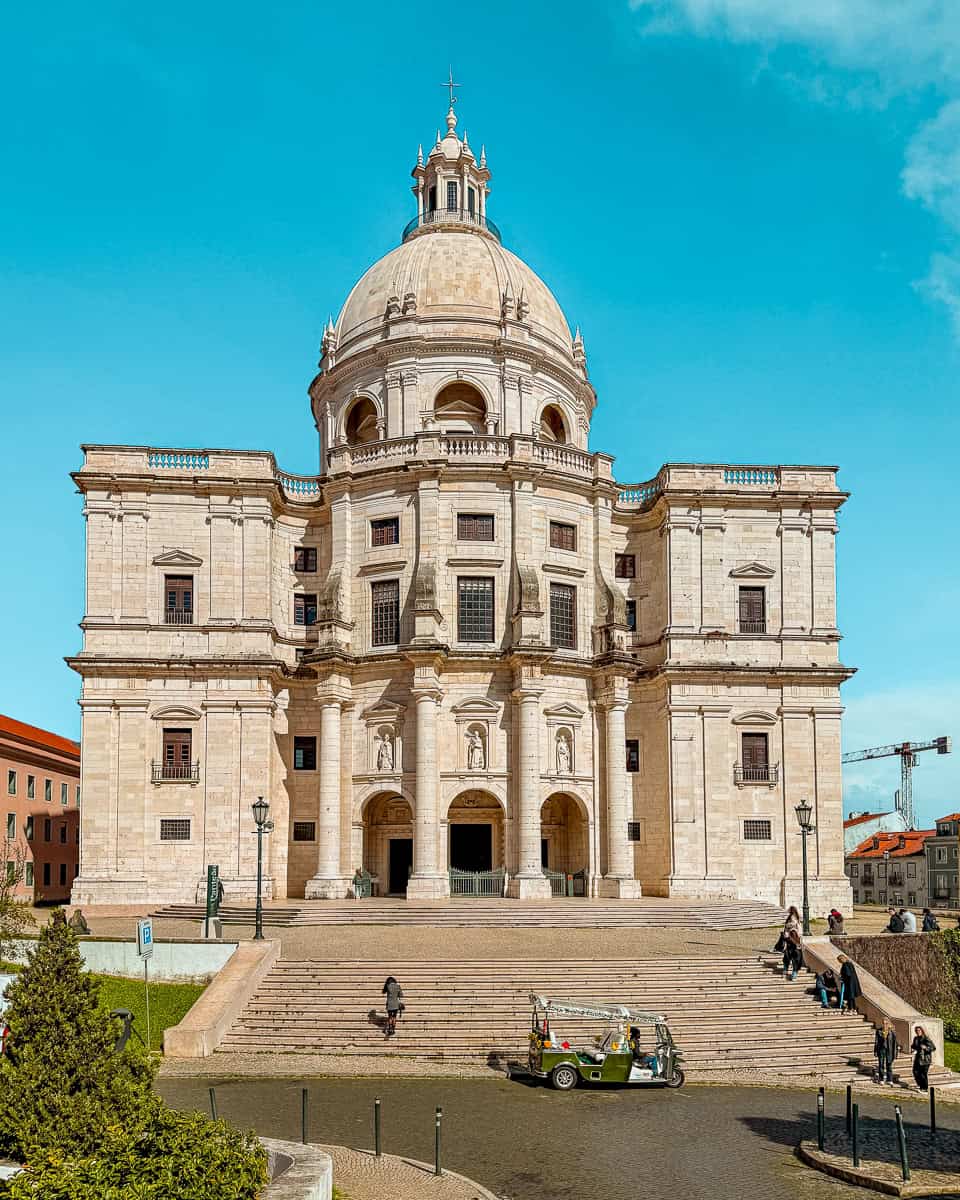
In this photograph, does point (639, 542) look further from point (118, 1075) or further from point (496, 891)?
point (118, 1075)

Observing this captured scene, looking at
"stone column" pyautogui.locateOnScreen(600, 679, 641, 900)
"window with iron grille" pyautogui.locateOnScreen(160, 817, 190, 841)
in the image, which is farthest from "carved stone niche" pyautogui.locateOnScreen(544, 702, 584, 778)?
"window with iron grille" pyautogui.locateOnScreen(160, 817, 190, 841)

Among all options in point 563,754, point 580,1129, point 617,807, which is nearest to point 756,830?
point 617,807

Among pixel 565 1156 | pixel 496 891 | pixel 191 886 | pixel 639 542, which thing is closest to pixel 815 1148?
pixel 565 1156

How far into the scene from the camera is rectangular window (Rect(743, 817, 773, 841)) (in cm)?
5106

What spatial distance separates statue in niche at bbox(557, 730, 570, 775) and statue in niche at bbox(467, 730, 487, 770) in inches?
130

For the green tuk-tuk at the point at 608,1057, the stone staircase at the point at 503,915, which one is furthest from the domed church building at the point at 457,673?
the green tuk-tuk at the point at 608,1057

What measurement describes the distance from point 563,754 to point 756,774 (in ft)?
27.9

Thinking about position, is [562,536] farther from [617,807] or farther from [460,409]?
[617,807]

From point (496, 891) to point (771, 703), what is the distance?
14.5 meters

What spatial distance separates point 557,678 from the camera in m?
51.0

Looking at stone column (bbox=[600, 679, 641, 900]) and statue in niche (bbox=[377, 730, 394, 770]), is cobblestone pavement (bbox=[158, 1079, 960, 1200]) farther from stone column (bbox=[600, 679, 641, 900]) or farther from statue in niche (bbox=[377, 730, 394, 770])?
statue in niche (bbox=[377, 730, 394, 770])

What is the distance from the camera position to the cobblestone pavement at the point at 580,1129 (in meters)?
17.6

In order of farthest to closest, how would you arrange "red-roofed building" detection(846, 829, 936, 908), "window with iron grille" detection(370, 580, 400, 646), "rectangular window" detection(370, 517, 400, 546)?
"red-roofed building" detection(846, 829, 936, 908), "rectangular window" detection(370, 517, 400, 546), "window with iron grille" detection(370, 580, 400, 646)

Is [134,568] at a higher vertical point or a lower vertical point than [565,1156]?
higher
